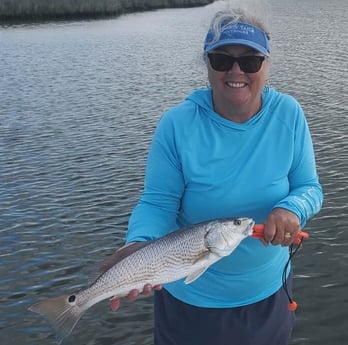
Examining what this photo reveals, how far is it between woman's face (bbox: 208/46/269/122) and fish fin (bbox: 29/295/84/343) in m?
1.66

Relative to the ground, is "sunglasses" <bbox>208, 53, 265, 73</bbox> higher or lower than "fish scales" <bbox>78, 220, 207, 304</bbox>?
higher

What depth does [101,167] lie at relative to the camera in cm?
1373

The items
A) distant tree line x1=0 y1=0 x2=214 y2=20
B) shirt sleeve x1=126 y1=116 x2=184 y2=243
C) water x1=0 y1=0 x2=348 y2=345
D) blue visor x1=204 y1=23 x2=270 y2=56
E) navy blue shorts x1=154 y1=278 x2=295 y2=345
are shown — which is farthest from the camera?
distant tree line x1=0 y1=0 x2=214 y2=20

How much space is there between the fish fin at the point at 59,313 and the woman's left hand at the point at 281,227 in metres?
1.39

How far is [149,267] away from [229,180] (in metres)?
0.77

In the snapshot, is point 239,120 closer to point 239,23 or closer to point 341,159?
point 239,23

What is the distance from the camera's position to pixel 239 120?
336 cm

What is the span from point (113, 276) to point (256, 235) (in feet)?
3.22

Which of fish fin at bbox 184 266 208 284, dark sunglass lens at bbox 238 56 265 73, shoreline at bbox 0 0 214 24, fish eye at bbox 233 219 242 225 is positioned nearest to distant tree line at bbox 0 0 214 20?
shoreline at bbox 0 0 214 24

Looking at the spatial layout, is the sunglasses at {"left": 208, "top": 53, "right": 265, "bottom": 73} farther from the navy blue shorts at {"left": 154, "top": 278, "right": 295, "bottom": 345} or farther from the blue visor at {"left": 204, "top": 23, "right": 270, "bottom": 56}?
the navy blue shorts at {"left": 154, "top": 278, "right": 295, "bottom": 345}

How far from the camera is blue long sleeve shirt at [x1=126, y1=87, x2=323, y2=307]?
10.7ft

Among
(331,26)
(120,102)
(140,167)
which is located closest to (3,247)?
(140,167)

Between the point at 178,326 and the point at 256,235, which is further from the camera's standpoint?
the point at 178,326

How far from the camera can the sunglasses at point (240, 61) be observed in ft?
10.7
